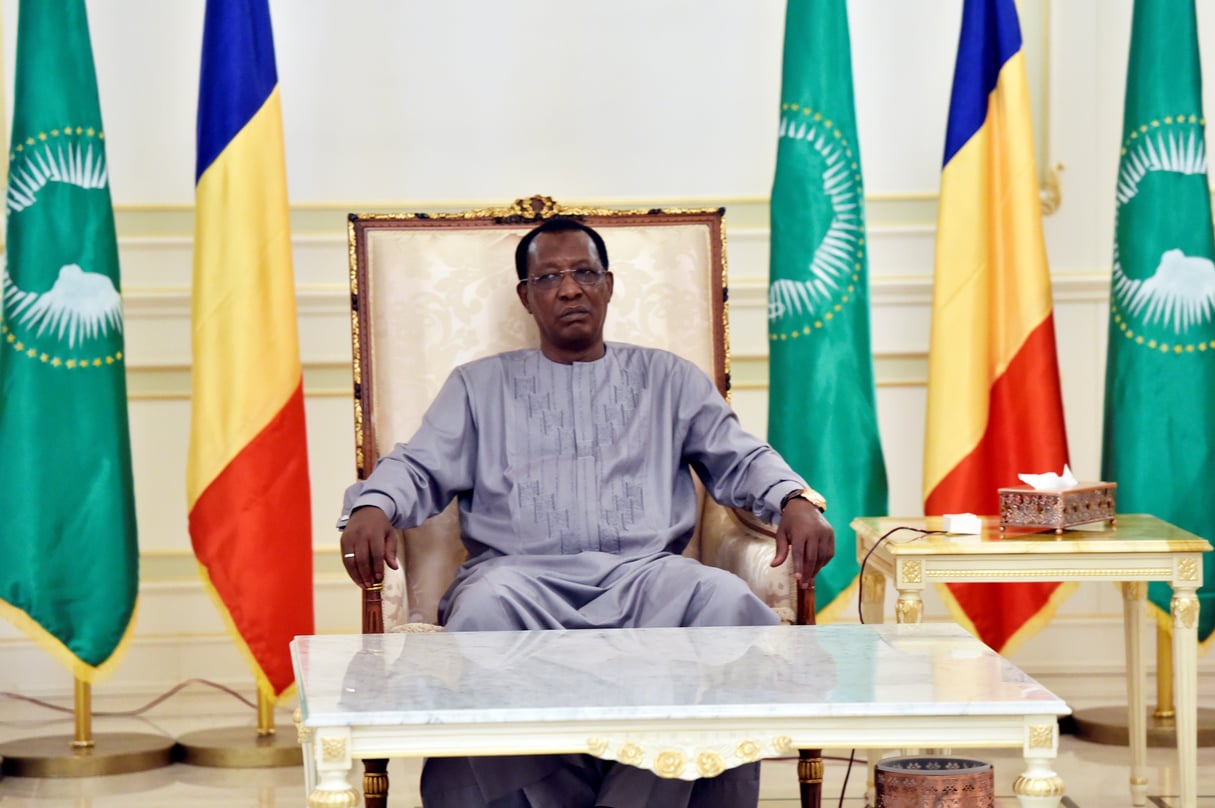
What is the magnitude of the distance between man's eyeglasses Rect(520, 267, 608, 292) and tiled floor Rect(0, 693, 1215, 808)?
4.10ft

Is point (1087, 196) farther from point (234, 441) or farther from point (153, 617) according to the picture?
point (153, 617)

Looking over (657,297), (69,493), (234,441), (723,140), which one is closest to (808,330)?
(657,297)

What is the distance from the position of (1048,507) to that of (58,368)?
7.89ft

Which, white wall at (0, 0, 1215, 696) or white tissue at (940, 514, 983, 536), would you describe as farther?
white wall at (0, 0, 1215, 696)

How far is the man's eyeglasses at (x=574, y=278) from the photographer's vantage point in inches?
139

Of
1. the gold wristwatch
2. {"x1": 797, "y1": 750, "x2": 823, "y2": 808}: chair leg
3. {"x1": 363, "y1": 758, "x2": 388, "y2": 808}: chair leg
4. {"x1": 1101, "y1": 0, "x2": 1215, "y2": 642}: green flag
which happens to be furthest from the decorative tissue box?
{"x1": 363, "y1": 758, "x2": 388, "y2": 808}: chair leg

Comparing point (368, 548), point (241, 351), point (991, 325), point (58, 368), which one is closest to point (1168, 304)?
point (991, 325)

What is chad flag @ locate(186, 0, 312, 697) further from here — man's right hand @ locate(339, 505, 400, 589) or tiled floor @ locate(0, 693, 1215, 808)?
man's right hand @ locate(339, 505, 400, 589)

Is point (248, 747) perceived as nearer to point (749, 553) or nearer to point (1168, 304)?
point (749, 553)

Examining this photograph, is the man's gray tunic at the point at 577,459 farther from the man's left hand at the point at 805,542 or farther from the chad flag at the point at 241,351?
the chad flag at the point at 241,351

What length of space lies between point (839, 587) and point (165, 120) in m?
2.41

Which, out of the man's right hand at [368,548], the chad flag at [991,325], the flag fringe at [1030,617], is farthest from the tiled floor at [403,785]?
the man's right hand at [368,548]

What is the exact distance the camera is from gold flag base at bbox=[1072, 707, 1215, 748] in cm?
420

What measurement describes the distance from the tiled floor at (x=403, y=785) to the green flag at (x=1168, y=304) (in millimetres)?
432
